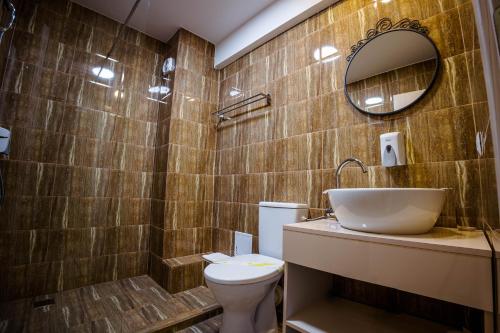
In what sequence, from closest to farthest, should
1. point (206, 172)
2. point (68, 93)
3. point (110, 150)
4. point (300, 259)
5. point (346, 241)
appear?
point (346, 241) → point (300, 259) → point (68, 93) → point (110, 150) → point (206, 172)

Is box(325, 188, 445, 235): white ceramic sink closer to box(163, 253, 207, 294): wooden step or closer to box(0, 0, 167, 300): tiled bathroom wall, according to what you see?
box(163, 253, 207, 294): wooden step

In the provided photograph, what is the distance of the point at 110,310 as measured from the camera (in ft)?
5.12

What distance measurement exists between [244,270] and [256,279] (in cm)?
13

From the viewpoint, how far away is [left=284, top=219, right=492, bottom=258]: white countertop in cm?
69

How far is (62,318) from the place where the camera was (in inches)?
56.6

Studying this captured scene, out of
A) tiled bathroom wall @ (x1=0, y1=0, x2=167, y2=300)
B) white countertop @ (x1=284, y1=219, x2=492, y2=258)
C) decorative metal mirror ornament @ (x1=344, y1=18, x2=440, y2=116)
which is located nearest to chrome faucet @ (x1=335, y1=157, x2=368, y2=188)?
decorative metal mirror ornament @ (x1=344, y1=18, x2=440, y2=116)

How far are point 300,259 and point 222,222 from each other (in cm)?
124

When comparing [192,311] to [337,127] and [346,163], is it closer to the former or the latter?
[346,163]

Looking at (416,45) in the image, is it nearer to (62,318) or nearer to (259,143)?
(259,143)

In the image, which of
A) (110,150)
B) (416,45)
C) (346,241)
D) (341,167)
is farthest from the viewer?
(110,150)

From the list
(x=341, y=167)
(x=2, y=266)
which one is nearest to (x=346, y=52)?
(x=341, y=167)

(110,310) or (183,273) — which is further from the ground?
(183,273)

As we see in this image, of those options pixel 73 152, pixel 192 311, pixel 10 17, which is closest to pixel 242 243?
pixel 192 311

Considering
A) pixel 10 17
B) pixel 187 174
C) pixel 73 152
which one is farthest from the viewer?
pixel 187 174
